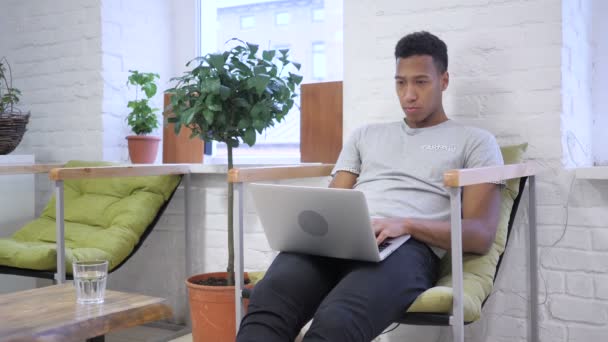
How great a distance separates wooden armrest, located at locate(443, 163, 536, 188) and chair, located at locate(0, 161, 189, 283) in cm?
129

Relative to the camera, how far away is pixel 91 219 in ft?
8.02

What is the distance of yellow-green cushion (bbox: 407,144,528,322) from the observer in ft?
4.43

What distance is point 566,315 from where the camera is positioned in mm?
1851

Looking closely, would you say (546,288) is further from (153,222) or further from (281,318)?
(153,222)

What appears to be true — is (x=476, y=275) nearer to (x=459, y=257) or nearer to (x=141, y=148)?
(x=459, y=257)

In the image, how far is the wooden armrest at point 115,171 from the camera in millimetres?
1989

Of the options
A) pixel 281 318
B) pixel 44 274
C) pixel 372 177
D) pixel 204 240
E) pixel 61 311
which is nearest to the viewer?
pixel 61 311

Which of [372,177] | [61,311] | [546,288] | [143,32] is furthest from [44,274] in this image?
[546,288]

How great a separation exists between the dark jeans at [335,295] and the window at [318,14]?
1.44m

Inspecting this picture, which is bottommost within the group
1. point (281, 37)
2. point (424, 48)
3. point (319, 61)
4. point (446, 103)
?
point (446, 103)

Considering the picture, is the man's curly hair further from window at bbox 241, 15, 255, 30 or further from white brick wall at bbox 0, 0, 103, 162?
white brick wall at bbox 0, 0, 103, 162

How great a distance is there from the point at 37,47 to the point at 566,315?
256 centimetres

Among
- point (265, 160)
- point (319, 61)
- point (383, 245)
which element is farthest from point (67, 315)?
point (319, 61)

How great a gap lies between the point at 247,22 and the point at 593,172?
5.60 feet
